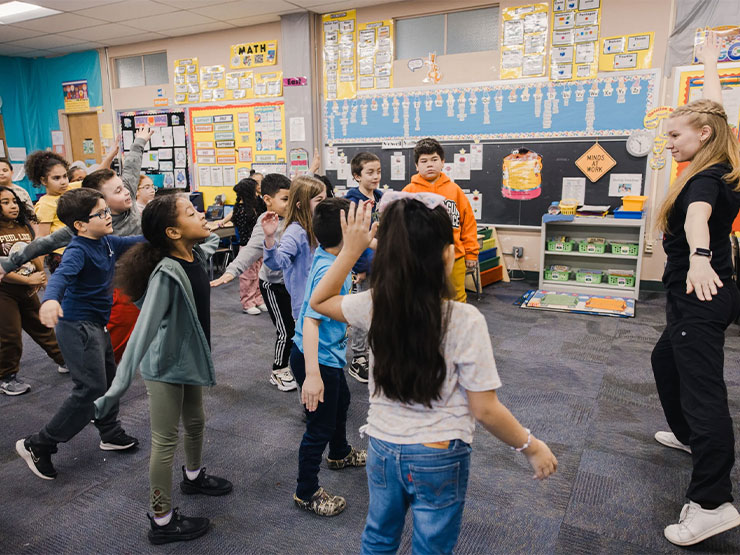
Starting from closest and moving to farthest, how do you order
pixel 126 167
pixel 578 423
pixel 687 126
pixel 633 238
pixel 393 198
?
pixel 393 198 → pixel 687 126 → pixel 578 423 → pixel 126 167 → pixel 633 238

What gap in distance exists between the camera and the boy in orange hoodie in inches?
126

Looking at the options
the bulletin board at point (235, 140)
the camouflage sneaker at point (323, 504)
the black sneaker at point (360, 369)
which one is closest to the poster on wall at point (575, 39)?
the bulletin board at point (235, 140)

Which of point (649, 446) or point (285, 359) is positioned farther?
point (285, 359)

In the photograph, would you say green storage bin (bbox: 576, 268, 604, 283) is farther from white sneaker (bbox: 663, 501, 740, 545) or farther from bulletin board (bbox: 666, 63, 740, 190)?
white sneaker (bbox: 663, 501, 740, 545)

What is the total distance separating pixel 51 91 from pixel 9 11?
267cm

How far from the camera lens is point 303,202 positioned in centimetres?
234

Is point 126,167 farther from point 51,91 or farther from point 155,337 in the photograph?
point 51,91

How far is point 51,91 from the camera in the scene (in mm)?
8133

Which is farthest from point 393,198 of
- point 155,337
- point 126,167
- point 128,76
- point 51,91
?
point 51,91

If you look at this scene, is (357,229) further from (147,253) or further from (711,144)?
(711,144)

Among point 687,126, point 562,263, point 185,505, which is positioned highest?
point 687,126

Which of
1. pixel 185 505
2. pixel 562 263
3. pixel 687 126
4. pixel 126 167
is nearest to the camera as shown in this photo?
pixel 687 126

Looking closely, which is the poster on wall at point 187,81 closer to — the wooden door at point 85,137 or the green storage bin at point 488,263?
the wooden door at point 85,137

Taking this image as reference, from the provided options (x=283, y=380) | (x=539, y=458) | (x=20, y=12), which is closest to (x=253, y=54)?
(x=20, y=12)
